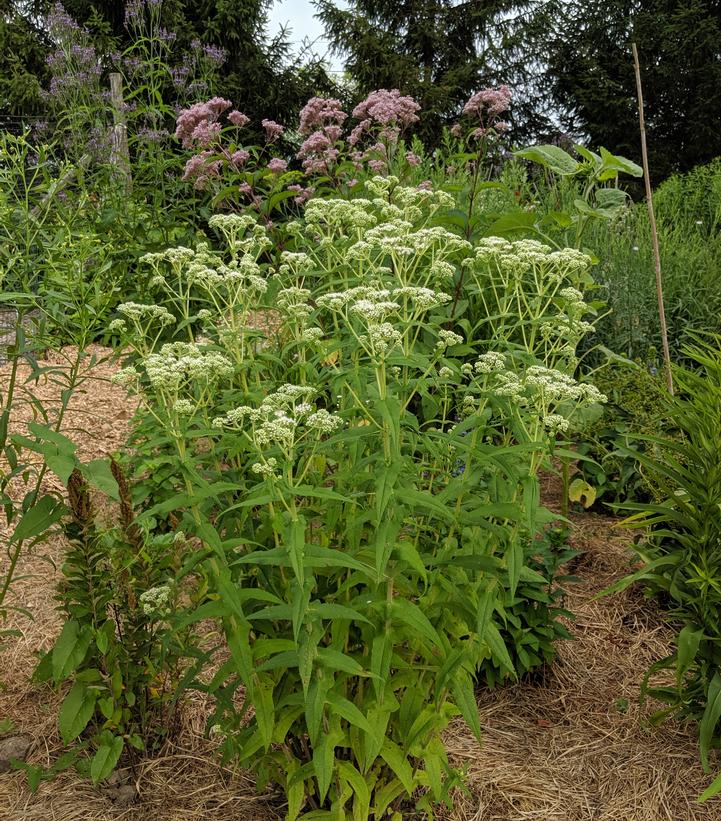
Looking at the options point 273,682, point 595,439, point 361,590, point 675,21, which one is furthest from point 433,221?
point 675,21

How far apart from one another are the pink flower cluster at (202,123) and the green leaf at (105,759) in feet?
9.71

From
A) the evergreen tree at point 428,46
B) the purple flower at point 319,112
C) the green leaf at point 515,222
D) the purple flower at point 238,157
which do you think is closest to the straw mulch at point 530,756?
the green leaf at point 515,222

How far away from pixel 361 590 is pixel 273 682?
0.33m

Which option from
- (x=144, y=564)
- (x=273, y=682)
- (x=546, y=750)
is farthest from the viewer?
(x=546, y=750)

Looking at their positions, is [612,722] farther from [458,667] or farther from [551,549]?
[458,667]

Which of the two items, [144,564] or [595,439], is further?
[595,439]

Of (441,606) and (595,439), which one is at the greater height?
(595,439)

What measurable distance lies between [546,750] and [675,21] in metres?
19.6

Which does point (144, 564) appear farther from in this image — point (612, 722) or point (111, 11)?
point (111, 11)

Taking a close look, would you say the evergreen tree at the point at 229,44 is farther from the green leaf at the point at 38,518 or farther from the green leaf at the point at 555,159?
the green leaf at the point at 38,518

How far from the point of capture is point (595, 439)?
370 cm

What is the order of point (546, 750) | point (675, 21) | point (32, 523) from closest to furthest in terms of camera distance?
point (32, 523) < point (546, 750) < point (675, 21)

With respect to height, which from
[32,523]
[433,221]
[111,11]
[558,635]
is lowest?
[558,635]

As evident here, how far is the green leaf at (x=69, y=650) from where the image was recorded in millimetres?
2123
